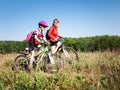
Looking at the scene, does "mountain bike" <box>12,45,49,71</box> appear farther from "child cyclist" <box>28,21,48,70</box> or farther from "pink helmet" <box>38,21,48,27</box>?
"pink helmet" <box>38,21,48,27</box>

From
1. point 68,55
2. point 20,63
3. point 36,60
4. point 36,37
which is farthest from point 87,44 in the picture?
point 36,37

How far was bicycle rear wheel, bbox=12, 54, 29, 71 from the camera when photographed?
1052 centimetres

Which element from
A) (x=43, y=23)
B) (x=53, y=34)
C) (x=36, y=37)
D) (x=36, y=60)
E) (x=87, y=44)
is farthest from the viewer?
(x=87, y=44)

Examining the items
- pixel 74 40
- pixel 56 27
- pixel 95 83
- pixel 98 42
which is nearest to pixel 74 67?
pixel 56 27

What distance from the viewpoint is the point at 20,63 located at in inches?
420

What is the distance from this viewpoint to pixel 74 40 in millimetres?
25312

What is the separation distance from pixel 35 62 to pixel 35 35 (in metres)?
0.91

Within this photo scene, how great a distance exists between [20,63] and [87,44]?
13655 mm

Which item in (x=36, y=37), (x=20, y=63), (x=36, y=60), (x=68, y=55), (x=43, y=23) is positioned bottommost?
(x=20, y=63)

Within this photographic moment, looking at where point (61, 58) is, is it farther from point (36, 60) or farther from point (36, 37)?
point (36, 37)

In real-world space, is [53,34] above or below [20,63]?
above

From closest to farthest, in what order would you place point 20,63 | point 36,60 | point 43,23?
point 43,23 < point 36,60 < point 20,63

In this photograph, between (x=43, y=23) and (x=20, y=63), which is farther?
(x=20, y=63)

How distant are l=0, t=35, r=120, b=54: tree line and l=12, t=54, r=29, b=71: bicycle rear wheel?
30.7 ft
